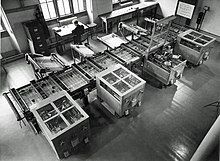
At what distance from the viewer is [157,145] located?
4566mm

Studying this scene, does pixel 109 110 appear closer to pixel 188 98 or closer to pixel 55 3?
pixel 188 98

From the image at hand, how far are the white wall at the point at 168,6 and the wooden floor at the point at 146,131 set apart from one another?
226 inches

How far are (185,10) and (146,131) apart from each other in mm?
7397

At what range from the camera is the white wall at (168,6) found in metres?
10.0

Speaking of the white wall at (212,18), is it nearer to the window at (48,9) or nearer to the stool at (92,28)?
the stool at (92,28)

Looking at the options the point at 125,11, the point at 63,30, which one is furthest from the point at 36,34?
the point at 125,11

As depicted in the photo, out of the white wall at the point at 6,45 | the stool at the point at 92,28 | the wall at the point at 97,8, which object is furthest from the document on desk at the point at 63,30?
the white wall at the point at 6,45

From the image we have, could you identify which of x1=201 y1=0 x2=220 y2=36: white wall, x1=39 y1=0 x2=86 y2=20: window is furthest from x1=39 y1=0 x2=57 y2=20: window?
x1=201 y1=0 x2=220 y2=36: white wall

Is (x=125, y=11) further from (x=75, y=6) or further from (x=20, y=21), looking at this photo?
(x=20, y=21)

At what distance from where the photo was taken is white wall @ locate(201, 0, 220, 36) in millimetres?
8383

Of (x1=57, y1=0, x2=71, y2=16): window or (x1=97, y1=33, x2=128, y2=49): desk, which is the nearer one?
(x1=97, y1=33, x2=128, y2=49): desk

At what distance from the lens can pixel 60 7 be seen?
8492mm

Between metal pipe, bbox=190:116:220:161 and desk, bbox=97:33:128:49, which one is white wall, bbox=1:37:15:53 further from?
metal pipe, bbox=190:116:220:161

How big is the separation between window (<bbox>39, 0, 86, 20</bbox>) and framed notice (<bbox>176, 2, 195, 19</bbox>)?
17.2 feet
